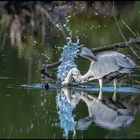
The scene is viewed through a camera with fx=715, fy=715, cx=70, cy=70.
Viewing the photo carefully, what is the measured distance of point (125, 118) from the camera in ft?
33.2

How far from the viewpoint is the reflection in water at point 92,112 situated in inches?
380

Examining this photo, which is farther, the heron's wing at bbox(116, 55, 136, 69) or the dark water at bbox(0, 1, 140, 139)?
the heron's wing at bbox(116, 55, 136, 69)

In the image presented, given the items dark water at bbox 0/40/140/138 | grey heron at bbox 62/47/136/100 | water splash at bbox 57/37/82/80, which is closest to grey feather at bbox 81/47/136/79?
grey heron at bbox 62/47/136/100

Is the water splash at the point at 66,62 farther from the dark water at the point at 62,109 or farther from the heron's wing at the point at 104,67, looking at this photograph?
the heron's wing at the point at 104,67

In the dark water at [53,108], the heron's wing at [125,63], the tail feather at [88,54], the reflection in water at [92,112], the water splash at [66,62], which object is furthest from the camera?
the water splash at [66,62]

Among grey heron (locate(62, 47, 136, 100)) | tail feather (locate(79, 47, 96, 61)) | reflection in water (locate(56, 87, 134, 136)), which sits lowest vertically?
reflection in water (locate(56, 87, 134, 136))

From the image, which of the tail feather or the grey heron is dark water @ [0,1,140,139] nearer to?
the grey heron

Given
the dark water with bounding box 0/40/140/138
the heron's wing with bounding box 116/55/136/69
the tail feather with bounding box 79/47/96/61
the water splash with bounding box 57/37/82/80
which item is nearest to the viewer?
the dark water with bounding box 0/40/140/138

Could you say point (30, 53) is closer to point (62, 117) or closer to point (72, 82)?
point (72, 82)

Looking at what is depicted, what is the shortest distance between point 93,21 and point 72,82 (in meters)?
13.3

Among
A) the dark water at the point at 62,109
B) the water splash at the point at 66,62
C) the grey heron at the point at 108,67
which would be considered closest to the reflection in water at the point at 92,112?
the dark water at the point at 62,109

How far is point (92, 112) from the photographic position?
1041 cm

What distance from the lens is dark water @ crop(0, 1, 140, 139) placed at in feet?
30.2

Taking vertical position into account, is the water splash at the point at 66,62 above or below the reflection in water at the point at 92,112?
above
